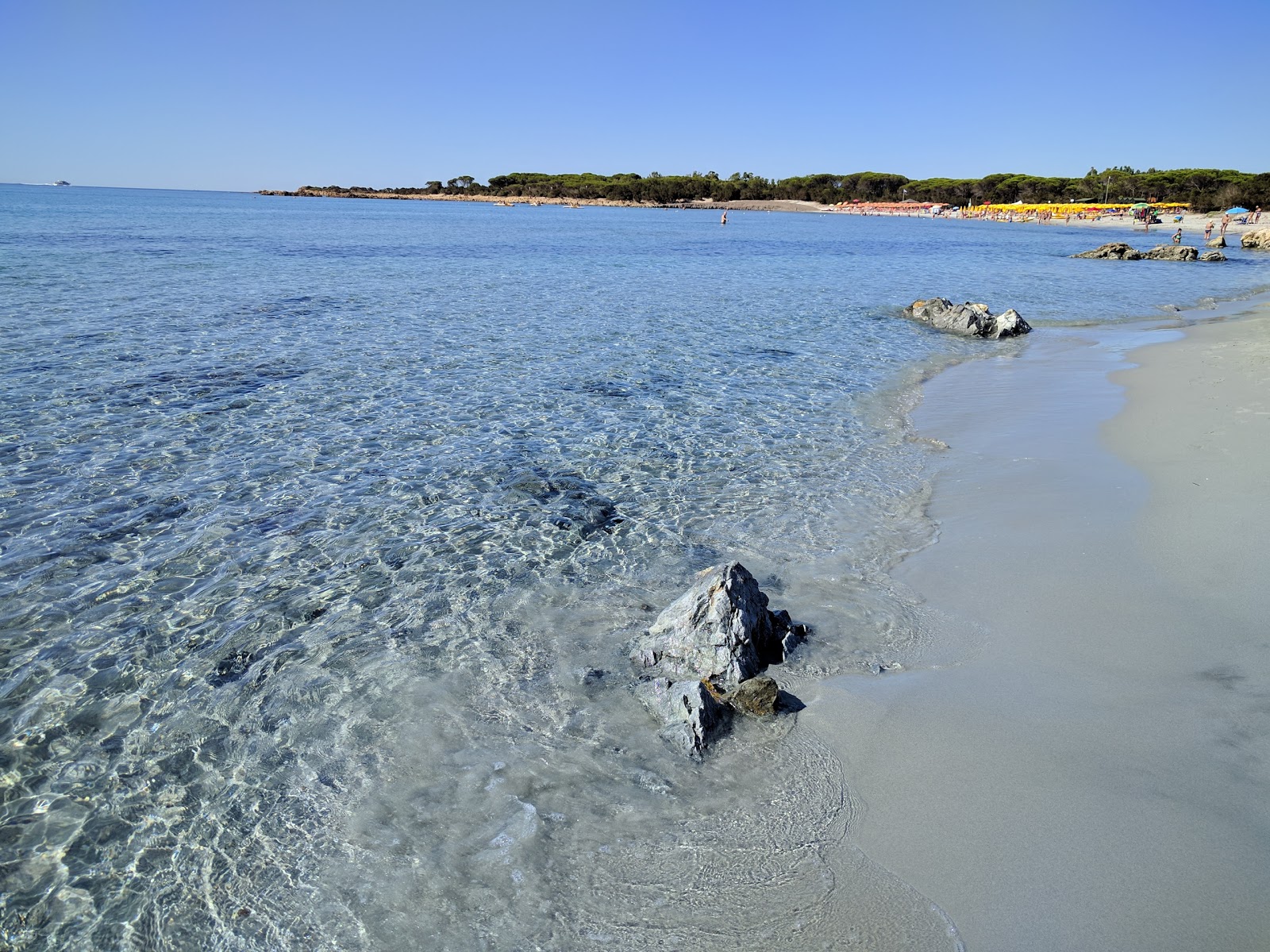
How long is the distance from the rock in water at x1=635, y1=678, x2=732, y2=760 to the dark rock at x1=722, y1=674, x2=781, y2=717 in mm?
87

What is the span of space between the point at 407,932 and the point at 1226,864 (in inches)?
144

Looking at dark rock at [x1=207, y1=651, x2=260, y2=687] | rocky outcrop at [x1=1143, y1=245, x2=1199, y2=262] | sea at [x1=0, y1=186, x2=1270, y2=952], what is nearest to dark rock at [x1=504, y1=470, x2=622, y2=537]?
sea at [x1=0, y1=186, x2=1270, y2=952]

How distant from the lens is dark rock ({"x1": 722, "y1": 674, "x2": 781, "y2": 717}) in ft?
15.3

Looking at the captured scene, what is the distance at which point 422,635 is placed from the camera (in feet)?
18.4

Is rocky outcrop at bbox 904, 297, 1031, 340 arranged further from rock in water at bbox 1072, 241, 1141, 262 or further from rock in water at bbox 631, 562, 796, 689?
rock in water at bbox 1072, 241, 1141, 262

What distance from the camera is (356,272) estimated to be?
30.0m

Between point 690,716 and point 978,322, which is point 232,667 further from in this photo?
point 978,322

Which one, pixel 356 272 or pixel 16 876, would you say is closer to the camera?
pixel 16 876

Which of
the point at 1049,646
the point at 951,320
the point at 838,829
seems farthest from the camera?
the point at 951,320

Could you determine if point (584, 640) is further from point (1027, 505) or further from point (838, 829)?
point (1027, 505)

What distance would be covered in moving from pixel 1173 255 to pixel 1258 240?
677 inches

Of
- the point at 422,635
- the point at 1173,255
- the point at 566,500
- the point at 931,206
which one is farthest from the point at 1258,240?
the point at 931,206

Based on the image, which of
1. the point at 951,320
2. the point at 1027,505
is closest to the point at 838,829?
the point at 1027,505

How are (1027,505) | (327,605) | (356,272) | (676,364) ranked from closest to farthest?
(327,605)
(1027,505)
(676,364)
(356,272)
